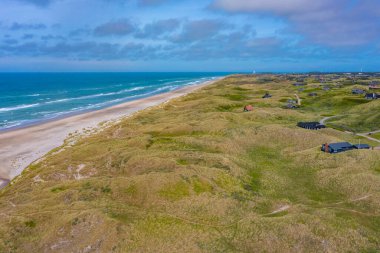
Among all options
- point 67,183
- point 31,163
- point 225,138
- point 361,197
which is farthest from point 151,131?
point 361,197

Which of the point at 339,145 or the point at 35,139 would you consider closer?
the point at 339,145

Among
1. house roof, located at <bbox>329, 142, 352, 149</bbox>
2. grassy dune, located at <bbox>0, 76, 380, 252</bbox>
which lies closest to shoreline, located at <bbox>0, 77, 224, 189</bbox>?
grassy dune, located at <bbox>0, 76, 380, 252</bbox>

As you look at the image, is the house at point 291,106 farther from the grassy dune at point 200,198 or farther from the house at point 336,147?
the house at point 336,147

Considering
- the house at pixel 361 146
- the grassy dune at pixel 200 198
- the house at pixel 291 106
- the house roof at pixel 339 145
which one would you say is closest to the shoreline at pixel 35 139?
the grassy dune at pixel 200 198

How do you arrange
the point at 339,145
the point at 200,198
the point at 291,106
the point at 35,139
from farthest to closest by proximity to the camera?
the point at 291,106 < the point at 35,139 < the point at 339,145 < the point at 200,198

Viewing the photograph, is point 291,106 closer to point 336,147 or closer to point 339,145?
point 339,145

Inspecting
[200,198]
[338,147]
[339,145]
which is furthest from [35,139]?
[339,145]

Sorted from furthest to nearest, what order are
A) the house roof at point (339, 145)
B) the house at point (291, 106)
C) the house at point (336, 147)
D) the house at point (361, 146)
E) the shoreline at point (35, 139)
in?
the house at point (291, 106), the shoreline at point (35, 139), the house at point (361, 146), the house roof at point (339, 145), the house at point (336, 147)

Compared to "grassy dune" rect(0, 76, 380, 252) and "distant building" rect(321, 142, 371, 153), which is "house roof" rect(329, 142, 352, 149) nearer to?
"distant building" rect(321, 142, 371, 153)

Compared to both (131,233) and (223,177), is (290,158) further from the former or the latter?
(131,233)
